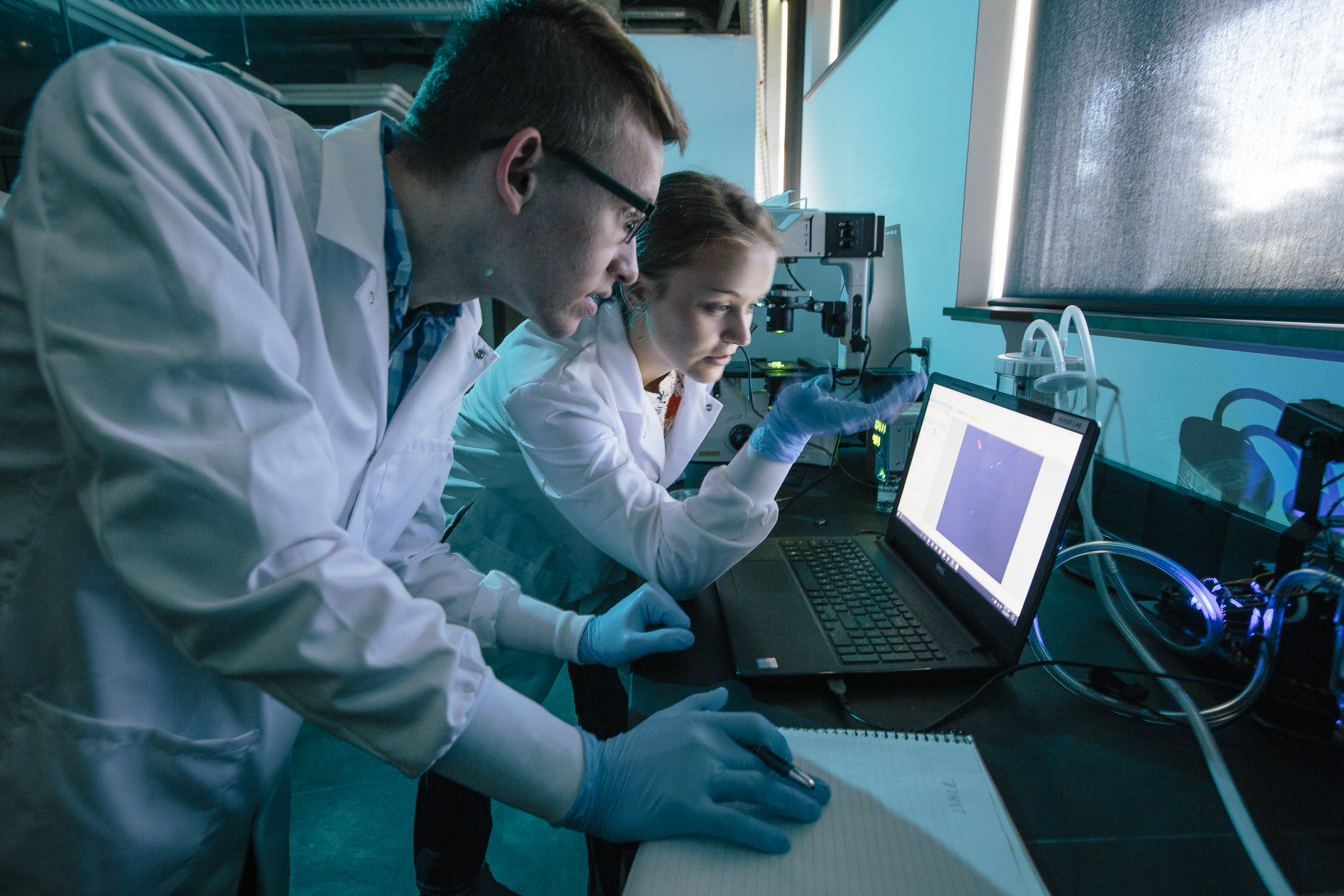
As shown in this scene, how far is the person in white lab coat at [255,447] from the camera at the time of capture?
1.54 feet

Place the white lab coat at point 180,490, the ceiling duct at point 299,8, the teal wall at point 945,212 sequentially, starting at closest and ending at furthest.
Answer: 1. the white lab coat at point 180,490
2. the teal wall at point 945,212
3. the ceiling duct at point 299,8

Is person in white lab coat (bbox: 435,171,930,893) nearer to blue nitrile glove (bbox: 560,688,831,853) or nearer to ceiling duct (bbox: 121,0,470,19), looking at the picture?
blue nitrile glove (bbox: 560,688,831,853)

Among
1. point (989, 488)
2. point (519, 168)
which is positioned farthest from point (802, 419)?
point (519, 168)

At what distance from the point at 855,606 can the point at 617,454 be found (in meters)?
0.47

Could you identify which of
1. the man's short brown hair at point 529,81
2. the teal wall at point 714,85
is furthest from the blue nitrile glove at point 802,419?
the teal wall at point 714,85

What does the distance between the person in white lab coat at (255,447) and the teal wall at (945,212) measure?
2.98ft

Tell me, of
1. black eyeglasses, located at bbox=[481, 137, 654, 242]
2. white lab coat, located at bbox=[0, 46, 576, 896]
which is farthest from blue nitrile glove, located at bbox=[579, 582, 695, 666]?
black eyeglasses, located at bbox=[481, 137, 654, 242]

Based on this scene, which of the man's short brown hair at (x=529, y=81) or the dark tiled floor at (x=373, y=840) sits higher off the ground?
the man's short brown hair at (x=529, y=81)

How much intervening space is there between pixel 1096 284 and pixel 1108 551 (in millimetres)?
810

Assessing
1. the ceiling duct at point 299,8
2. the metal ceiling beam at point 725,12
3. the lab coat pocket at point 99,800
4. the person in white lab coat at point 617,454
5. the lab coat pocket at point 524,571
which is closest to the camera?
the lab coat pocket at point 99,800

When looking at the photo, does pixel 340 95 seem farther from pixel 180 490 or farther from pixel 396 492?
pixel 180 490

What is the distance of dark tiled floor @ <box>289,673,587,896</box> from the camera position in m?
1.47

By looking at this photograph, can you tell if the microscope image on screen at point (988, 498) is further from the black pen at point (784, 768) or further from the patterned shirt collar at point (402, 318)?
the patterned shirt collar at point (402, 318)

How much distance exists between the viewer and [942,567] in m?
0.96
